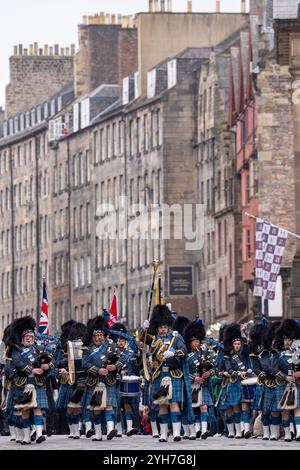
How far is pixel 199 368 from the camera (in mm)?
47000

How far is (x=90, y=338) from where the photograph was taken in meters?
47.0

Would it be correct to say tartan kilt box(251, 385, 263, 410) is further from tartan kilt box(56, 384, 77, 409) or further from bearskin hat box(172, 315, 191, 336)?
tartan kilt box(56, 384, 77, 409)

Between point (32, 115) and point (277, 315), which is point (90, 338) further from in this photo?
point (32, 115)

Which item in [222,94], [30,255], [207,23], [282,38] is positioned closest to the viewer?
[282,38]

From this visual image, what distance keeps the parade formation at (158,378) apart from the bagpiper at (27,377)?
0.02 m

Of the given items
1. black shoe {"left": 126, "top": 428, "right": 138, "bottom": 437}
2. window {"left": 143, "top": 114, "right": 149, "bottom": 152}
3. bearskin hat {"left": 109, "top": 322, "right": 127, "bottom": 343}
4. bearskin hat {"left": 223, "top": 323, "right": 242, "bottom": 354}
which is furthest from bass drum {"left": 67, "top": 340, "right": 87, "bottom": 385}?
window {"left": 143, "top": 114, "right": 149, "bottom": 152}

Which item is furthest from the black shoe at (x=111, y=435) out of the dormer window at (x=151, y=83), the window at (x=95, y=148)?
the window at (x=95, y=148)

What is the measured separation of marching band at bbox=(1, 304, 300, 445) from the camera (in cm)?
4462

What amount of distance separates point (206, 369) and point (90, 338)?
2.13m

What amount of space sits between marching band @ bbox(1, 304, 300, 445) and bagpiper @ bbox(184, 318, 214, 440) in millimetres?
18

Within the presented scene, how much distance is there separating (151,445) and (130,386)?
623 centimetres

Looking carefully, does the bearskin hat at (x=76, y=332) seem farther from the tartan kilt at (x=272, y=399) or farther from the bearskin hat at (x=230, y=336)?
the tartan kilt at (x=272, y=399)

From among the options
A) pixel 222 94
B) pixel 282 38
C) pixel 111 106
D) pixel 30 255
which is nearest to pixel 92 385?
pixel 282 38

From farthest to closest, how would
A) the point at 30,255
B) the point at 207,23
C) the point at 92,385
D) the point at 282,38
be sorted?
the point at 30,255 → the point at 207,23 → the point at 282,38 → the point at 92,385
